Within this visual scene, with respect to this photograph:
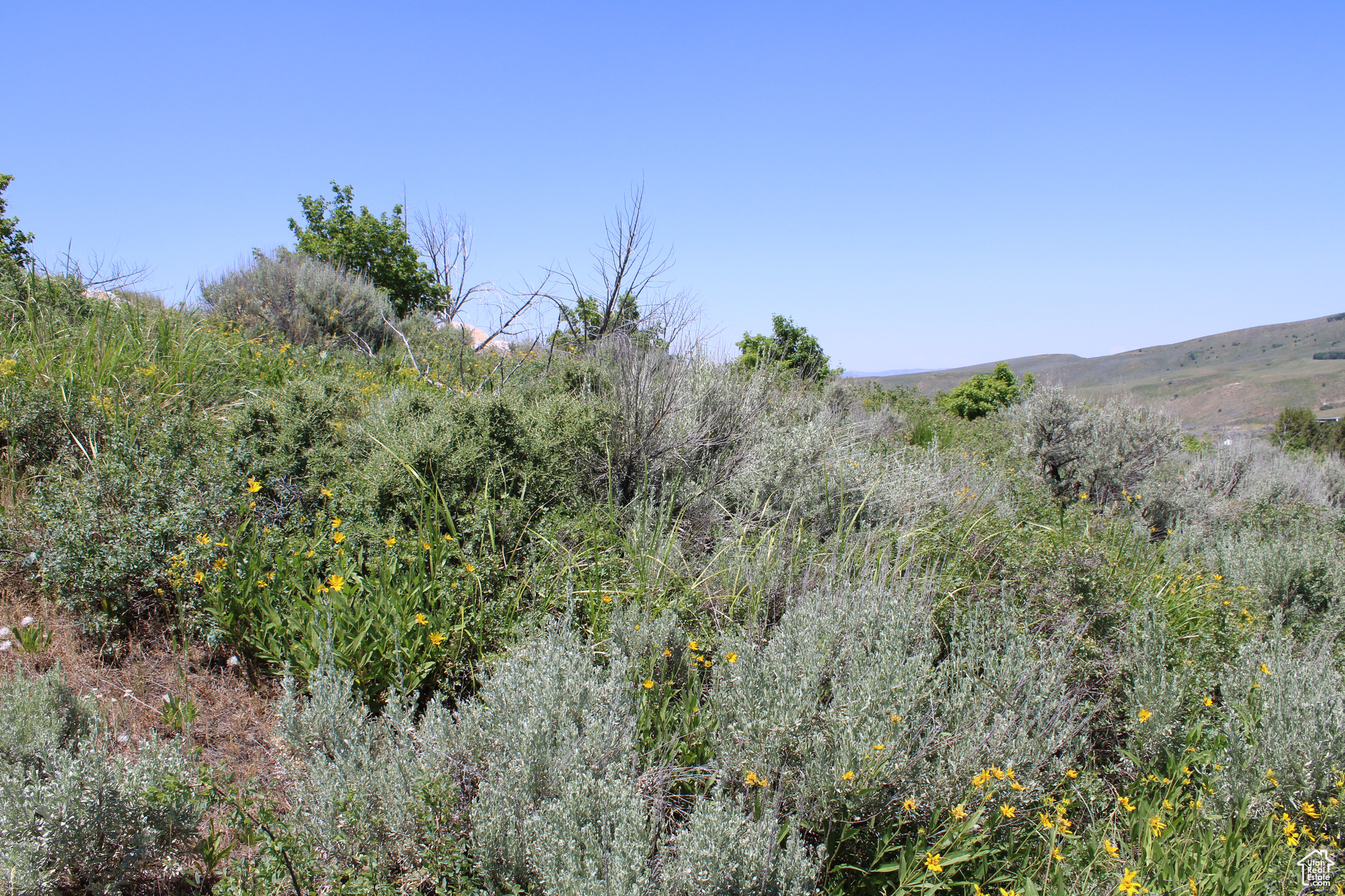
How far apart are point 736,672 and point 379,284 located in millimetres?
31924

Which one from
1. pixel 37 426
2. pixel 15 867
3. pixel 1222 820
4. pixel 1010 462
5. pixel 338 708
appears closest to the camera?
pixel 15 867

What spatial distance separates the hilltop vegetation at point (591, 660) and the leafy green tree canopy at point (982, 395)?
48.4 ft

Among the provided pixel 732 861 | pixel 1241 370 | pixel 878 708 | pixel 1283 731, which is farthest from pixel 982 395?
pixel 1241 370

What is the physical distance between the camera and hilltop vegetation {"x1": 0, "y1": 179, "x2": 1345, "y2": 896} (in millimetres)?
2062

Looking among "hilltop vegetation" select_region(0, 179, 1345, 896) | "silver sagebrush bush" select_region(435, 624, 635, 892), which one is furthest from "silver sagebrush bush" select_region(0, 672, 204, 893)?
"silver sagebrush bush" select_region(435, 624, 635, 892)

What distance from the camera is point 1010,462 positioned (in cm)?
898

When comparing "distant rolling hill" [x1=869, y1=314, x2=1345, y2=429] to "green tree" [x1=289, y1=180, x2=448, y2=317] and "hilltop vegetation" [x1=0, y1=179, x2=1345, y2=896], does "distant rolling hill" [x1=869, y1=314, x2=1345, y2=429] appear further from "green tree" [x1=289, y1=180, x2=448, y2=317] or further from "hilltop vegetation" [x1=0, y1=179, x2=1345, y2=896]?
"hilltop vegetation" [x1=0, y1=179, x2=1345, y2=896]

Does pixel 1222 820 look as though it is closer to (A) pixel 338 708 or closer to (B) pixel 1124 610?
(B) pixel 1124 610

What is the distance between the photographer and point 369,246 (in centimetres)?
3073

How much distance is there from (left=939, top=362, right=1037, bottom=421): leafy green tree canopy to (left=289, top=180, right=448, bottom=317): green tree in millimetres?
21965

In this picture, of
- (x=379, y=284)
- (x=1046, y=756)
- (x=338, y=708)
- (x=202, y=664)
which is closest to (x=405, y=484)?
(x=202, y=664)

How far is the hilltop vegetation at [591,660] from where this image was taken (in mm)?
2062

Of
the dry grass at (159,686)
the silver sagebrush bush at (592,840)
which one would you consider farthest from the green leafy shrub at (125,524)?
the silver sagebrush bush at (592,840)

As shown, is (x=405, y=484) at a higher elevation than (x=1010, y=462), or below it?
higher
